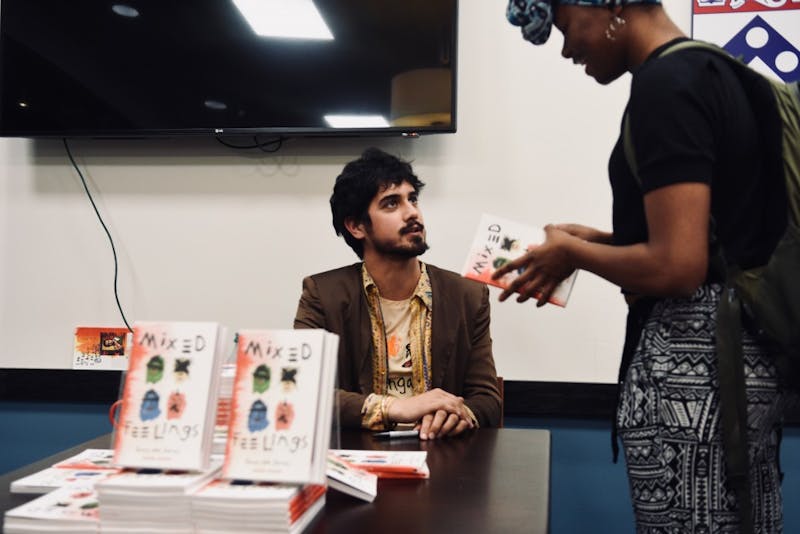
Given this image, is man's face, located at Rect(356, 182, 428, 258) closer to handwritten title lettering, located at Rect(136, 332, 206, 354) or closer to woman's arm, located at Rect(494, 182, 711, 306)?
woman's arm, located at Rect(494, 182, 711, 306)

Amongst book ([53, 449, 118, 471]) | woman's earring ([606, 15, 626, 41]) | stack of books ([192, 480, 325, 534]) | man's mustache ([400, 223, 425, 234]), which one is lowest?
book ([53, 449, 118, 471])

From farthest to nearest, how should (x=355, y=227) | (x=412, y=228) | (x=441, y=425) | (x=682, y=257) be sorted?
(x=355, y=227)
(x=412, y=228)
(x=441, y=425)
(x=682, y=257)

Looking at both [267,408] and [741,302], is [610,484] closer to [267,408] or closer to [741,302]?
[741,302]

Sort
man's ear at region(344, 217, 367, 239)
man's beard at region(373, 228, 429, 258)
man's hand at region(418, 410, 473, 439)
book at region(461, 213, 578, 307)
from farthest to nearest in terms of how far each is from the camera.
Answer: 1. man's ear at region(344, 217, 367, 239)
2. man's beard at region(373, 228, 429, 258)
3. man's hand at region(418, 410, 473, 439)
4. book at region(461, 213, 578, 307)

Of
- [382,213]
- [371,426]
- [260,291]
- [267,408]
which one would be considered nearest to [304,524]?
[267,408]

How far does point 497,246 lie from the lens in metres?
1.24

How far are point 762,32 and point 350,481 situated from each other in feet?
6.76

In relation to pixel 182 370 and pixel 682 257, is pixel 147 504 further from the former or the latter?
pixel 682 257

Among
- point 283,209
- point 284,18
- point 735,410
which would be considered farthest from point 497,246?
point 284,18

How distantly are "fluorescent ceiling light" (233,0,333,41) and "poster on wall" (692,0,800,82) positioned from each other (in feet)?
4.19

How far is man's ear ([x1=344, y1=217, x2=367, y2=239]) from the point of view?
229 centimetres

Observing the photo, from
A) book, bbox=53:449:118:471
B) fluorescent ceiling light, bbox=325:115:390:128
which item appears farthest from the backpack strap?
fluorescent ceiling light, bbox=325:115:390:128

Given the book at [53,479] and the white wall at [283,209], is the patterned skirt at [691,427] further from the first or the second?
the white wall at [283,209]

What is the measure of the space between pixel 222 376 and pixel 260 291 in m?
1.59
